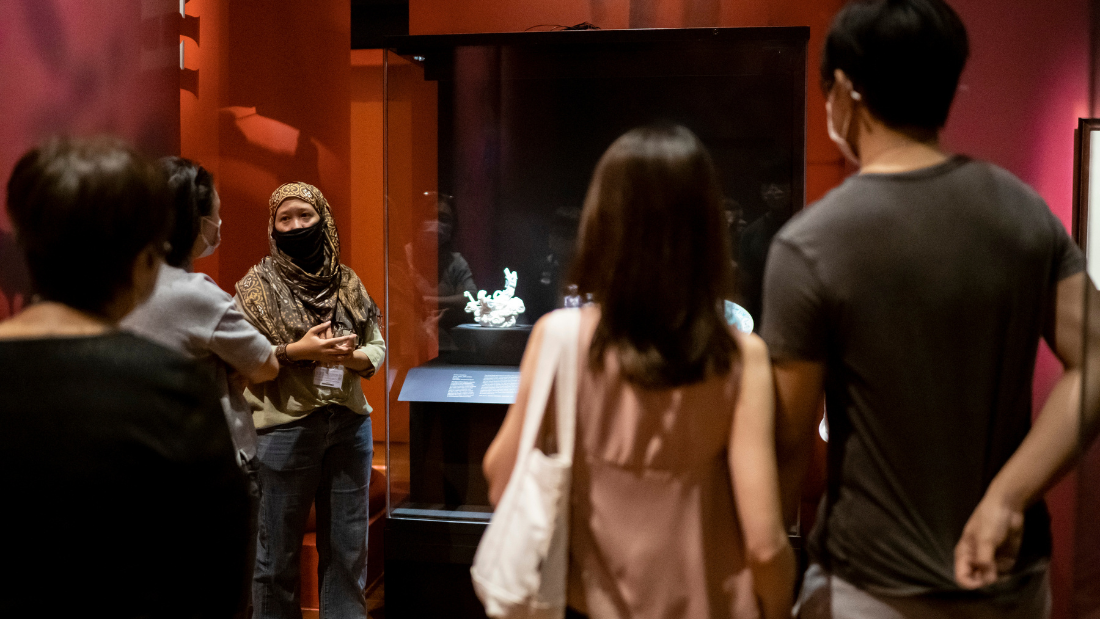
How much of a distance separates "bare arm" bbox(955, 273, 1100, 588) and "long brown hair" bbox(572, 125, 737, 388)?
425mm

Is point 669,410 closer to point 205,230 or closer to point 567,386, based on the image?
point 567,386

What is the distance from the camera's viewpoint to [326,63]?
4.25 metres

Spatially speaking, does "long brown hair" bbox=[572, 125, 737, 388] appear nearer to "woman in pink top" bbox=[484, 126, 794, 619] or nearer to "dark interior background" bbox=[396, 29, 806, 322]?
"woman in pink top" bbox=[484, 126, 794, 619]

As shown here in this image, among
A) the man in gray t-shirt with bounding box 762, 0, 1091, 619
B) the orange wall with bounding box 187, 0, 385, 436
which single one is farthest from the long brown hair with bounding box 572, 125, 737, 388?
the orange wall with bounding box 187, 0, 385, 436

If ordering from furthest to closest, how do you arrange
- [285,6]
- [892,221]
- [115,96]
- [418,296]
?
[285,6] < [418,296] < [115,96] < [892,221]

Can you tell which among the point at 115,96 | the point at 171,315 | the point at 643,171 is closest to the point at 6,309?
the point at 171,315

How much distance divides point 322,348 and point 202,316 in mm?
674

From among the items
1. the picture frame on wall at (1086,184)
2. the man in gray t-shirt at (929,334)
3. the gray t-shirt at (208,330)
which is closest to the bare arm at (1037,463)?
the man in gray t-shirt at (929,334)

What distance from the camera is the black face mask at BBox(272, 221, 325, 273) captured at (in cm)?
305

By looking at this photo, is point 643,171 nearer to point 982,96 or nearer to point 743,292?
point 982,96

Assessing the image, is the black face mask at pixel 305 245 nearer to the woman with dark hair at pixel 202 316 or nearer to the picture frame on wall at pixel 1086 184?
the woman with dark hair at pixel 202 316

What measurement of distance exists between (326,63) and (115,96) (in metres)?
1.41

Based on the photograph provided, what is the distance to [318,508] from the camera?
3098 millimetres

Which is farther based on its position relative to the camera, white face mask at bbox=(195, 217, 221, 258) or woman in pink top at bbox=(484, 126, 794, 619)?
white face mask at bbox=(195, 217, 221, 258)
